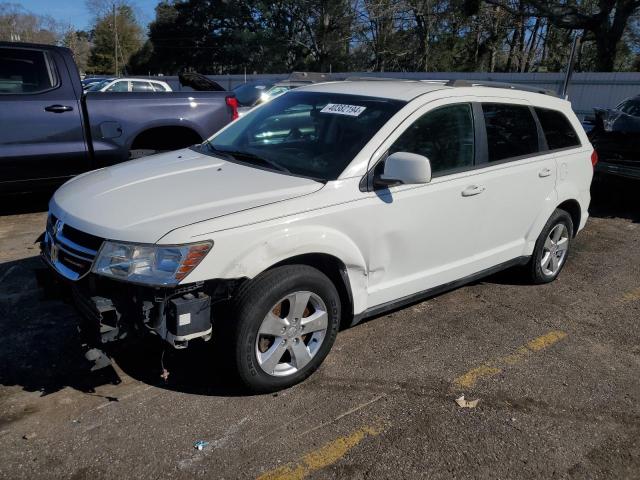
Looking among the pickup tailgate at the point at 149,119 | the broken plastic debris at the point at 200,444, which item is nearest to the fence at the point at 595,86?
the pickup tailgate at the point at 149,119

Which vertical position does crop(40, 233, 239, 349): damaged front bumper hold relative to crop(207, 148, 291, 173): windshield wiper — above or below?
below

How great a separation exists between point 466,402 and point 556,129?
2709mm

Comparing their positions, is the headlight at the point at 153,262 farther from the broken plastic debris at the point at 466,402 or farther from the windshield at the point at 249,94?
the windshield at the point at 249,94

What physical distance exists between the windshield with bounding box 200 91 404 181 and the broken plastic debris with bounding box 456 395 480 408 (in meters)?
1.48

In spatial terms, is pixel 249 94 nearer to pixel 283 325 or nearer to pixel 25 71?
pixel 25 71

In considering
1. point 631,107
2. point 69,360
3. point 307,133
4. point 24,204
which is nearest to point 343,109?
point 307,133

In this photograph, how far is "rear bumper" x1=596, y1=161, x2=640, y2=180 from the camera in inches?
289

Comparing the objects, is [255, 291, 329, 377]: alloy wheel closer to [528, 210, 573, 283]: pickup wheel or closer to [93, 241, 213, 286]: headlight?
[93, 241, 213, 286]: headlight

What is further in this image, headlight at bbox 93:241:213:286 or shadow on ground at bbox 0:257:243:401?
shadow on ground at bbox 0:257:243:401

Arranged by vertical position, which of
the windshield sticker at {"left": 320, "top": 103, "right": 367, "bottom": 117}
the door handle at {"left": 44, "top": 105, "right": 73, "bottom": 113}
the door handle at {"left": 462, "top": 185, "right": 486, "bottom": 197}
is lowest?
the door handle at {"left": 462, "top": 185, "right": 486, "bottom": 197}

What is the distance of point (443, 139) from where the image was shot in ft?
12.3

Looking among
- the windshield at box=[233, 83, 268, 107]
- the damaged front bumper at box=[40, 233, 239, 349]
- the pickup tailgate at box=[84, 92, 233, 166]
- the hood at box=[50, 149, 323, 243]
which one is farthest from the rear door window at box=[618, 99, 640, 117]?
the windshield at box=[233, 83, 268, 107]

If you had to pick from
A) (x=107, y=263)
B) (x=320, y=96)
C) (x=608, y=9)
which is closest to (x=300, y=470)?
(x=107, y=263)

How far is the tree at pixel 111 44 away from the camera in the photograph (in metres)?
60.1
